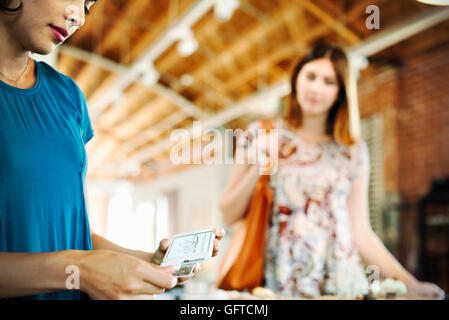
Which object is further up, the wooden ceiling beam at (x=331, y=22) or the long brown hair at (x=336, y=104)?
the wooden ceiling beam at (x=331, y=22)

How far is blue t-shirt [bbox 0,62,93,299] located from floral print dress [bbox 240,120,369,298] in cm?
80

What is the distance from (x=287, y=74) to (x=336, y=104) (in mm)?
5470

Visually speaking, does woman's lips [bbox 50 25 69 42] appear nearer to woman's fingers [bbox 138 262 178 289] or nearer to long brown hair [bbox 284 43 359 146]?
woman's fingers [bbox 138 262 178 289]

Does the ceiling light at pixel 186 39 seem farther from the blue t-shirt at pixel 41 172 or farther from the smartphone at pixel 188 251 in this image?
the smartphone at pixel 188 251

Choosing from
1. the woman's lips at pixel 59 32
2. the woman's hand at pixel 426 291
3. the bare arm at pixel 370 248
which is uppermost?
the woman's lips at pixel 59 32

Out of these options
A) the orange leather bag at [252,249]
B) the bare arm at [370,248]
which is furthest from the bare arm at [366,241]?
the orange leather bag at [252,249]

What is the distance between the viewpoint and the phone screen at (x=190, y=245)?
0.69 meters

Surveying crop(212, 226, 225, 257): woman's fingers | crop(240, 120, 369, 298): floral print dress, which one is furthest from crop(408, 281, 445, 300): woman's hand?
crop(212, 226, 225, 257): woman's fingers

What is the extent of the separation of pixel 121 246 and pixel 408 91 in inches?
222

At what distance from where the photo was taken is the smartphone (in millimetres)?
648

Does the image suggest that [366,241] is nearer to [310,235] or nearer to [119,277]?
[310,235]

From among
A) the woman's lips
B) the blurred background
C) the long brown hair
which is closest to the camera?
the woman's lips

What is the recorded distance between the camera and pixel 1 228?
64 centimetres

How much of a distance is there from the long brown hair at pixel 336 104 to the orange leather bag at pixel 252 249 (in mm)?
297
